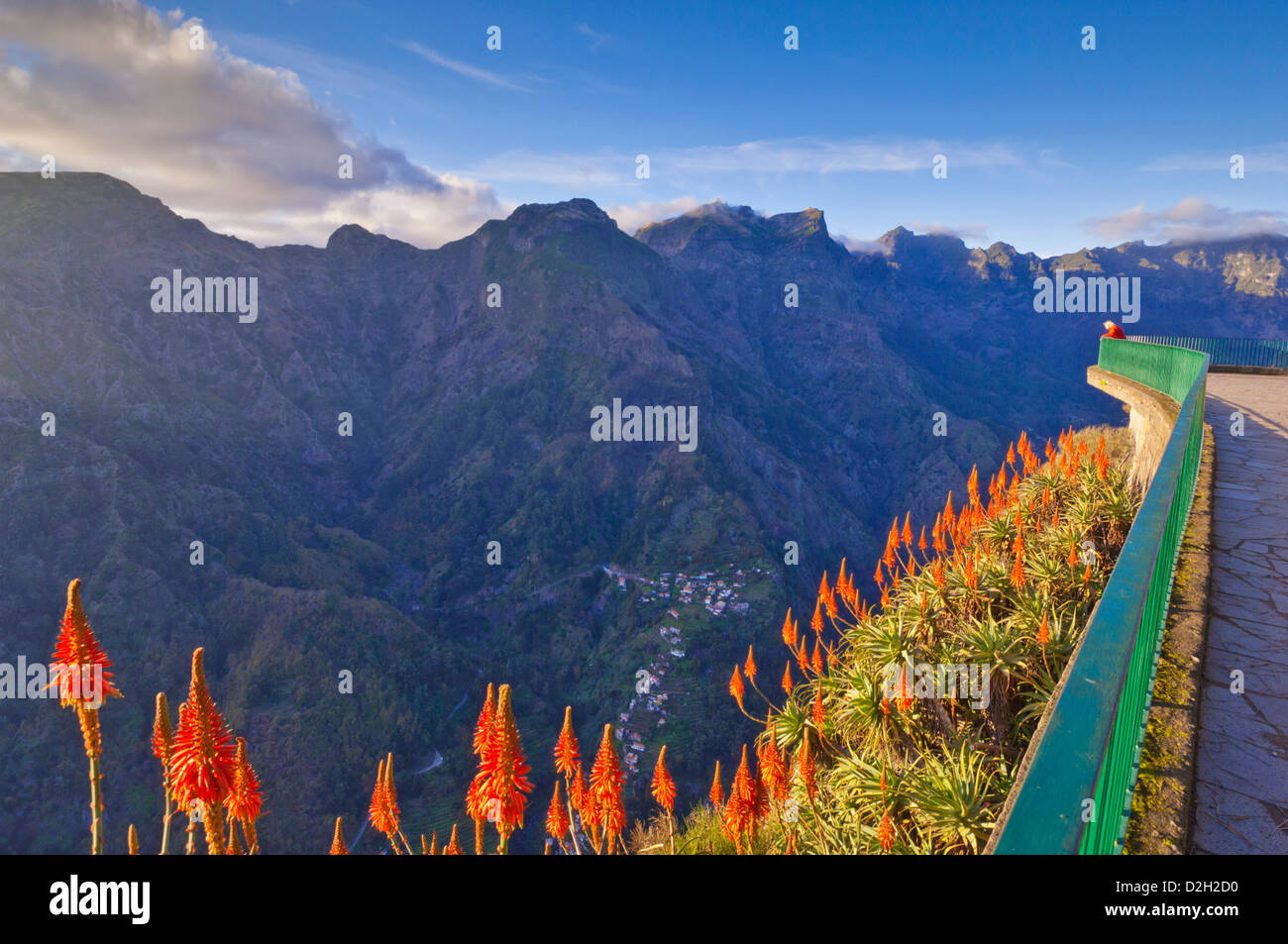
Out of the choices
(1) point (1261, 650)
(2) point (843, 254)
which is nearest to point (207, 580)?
(1) point (1261, 650)

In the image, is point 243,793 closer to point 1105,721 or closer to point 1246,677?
point 1105,721

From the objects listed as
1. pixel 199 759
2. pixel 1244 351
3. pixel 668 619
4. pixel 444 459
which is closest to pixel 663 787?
pixel 199 759

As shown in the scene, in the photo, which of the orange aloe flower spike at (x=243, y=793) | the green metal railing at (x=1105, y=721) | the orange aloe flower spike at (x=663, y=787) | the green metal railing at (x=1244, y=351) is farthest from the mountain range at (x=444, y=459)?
the green metal railing at (x=1105, y=721)

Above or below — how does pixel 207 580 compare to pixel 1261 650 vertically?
below

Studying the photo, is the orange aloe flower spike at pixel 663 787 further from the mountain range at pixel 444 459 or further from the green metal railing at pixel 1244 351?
the mountain range at pixel 444 459
